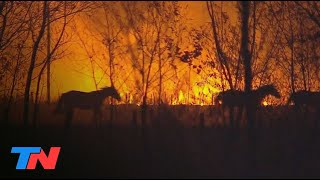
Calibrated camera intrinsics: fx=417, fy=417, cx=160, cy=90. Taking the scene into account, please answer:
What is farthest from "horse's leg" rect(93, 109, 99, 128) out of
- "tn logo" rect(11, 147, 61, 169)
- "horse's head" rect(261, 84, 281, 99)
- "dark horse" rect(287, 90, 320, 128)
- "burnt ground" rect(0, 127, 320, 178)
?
"dark horse" rect(287, 90, 320, 128)

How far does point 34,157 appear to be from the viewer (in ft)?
28.2

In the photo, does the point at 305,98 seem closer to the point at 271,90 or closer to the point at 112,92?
the point at 271,90

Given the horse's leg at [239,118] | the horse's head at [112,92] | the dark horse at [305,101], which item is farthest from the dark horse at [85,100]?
the dark horse at [305,101]

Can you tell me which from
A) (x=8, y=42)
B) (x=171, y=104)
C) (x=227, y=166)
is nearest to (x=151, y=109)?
(x=171, y=104)

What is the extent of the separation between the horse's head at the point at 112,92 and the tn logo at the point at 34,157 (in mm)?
3222

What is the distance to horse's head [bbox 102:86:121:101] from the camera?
1229 cm

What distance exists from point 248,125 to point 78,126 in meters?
4.46

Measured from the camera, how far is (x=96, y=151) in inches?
377

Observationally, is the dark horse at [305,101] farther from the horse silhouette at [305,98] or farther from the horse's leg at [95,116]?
the horse's leg at [95,116]

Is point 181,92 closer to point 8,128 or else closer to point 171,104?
point 171,104

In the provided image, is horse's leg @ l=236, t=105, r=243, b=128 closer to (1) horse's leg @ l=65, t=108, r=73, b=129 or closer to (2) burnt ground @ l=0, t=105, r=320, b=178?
(2) burnt ground @ l=0, t=105, r=320, b=178

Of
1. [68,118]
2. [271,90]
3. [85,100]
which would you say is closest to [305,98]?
[271,90]

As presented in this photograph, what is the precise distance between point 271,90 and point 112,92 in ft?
15.9

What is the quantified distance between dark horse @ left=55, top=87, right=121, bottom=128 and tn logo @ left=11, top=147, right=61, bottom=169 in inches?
105
